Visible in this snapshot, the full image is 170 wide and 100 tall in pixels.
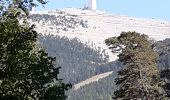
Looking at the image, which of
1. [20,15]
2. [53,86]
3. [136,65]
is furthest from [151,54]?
[20,15]

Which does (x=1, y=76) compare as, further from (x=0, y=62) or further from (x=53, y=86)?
(x=53, y=86)

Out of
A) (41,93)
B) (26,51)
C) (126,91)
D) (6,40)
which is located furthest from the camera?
(126,91)

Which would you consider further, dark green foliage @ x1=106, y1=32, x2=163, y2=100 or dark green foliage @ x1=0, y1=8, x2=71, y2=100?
dark green foliage @ x1=106, y1=32, x2=163, y2=100

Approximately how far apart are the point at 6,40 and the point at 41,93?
31.5ft

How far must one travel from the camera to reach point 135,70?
45438 millimetres

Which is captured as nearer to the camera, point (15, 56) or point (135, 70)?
point (15, 56)

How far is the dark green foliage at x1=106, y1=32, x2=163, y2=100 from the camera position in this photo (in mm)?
45188

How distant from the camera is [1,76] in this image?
78.2 ft

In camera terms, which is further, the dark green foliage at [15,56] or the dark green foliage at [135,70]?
the dark green foliage at [135,70]

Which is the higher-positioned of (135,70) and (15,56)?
(15,56)

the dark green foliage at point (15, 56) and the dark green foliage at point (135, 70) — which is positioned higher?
the dark green foliage at point (15, 56)

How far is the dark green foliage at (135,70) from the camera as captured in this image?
45.2m

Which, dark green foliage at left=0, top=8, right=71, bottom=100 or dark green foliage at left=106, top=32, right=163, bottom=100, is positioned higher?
dark green foliage at left=0, top=8, right=71, bottom=100

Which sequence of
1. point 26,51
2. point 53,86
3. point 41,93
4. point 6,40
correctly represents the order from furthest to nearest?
point 53,86 < point 41,93 < point 26,51 < point 6,40
